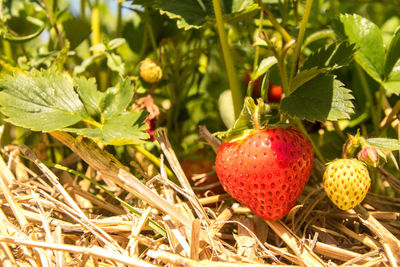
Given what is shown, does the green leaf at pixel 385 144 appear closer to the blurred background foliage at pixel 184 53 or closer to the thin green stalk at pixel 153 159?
the blurred background foliage at pixel 184 53

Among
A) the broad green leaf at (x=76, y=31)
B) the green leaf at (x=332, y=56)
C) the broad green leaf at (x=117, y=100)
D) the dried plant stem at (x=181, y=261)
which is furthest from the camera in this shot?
the broad green leaf at (x=76, y=31)

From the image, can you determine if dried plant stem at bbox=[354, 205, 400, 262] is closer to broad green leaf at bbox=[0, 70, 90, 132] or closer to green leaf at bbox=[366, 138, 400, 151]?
green leaf at bbox=[366, 138, 400, 151]

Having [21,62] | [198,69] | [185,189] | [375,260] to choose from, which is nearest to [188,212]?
[185,189]

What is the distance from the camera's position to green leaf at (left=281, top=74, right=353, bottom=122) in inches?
23.2

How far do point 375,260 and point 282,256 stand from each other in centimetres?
12

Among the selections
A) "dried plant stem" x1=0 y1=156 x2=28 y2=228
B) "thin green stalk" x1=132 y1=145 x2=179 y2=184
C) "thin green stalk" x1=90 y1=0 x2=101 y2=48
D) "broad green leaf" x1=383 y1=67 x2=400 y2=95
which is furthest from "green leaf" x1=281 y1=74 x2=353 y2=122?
"thin green stalk" x1=90 y1=0 x2=101 y2=48

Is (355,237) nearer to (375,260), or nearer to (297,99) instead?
(375,260)

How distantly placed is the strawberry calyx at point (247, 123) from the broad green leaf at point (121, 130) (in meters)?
0.12

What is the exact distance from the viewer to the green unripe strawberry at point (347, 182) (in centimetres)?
59

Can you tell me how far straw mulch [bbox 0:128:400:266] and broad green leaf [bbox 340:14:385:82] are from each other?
Result: 0.60ft

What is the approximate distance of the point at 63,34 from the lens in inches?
41.1

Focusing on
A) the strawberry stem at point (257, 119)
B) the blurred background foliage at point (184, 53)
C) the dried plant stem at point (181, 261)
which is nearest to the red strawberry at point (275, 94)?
the blurred background foliage at point (184, 53)

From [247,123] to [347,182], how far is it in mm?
160

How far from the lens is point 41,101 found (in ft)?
2.31
